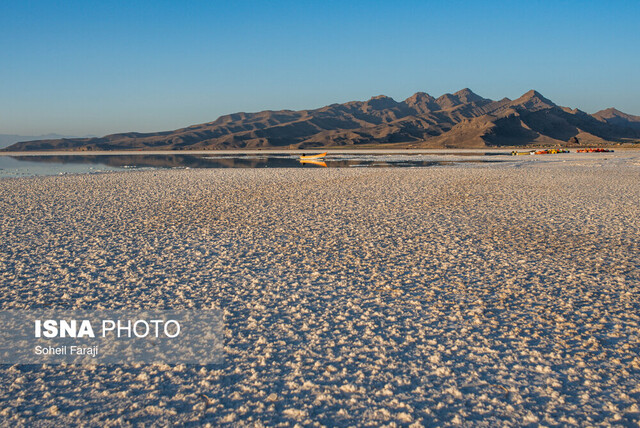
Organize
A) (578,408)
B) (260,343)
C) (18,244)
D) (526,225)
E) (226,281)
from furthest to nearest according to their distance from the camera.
→ (526,225) < (18,244) < (226,281) < (260,343) < (578,408)

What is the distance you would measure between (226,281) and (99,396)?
289 centimetres

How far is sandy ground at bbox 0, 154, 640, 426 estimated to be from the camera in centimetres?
359

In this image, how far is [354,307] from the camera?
5.50 metres

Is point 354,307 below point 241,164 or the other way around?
below

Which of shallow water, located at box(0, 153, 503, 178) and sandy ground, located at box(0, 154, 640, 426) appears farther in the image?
shallow water, located at box(0, 153, 503, 178)

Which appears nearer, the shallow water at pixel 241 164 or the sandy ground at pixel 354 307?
the sandy ground at pixel 354 307

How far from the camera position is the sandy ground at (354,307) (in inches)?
141

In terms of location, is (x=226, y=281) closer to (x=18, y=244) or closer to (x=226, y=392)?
(x=226, y=392)

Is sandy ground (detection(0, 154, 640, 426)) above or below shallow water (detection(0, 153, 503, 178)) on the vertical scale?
below

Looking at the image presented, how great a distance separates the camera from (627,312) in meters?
5.33

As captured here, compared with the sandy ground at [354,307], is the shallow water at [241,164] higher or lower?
higher

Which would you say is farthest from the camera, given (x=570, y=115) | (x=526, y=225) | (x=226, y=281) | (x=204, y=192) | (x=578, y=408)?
(x=570, y=115)

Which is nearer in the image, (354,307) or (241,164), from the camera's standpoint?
(354,307)

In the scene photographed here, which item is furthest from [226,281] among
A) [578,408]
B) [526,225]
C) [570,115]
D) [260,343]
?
[570,115]
